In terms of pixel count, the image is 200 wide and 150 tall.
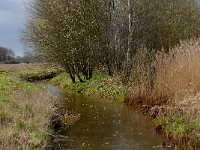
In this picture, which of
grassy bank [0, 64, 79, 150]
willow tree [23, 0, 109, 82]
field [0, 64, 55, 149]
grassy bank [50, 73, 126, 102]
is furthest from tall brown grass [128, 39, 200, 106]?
willow tree [23, 0, 109, 82]

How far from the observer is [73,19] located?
26.2 m

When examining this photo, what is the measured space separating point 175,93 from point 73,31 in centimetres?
1361

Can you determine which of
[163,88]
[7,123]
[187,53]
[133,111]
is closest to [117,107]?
[133,111]

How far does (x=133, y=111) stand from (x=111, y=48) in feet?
37.0

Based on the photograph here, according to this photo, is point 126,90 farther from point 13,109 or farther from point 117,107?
point 13,109

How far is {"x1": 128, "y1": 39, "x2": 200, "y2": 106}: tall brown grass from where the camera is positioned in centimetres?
1343

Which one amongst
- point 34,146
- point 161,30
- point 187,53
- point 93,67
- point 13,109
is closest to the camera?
point 34,146

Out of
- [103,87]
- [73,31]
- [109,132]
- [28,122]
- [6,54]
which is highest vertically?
[6,54]

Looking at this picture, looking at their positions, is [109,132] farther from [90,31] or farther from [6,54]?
[6,54]

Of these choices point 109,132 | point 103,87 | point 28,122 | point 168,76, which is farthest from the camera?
point 103,87

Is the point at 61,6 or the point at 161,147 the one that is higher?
the point at 61,6

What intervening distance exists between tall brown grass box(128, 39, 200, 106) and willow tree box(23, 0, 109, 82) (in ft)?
27.1

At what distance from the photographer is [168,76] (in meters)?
14.9

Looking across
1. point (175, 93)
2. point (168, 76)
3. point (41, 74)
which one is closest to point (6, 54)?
point (41, 74)
